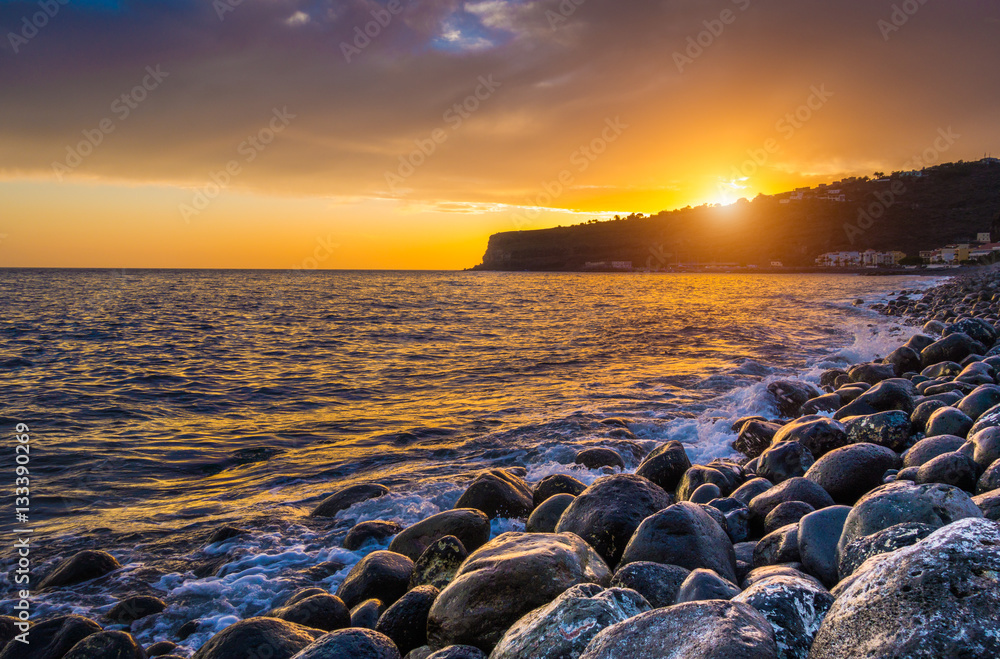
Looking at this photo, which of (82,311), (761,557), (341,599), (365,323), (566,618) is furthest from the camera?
(82,311)

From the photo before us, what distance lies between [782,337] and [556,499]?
61.5 ft

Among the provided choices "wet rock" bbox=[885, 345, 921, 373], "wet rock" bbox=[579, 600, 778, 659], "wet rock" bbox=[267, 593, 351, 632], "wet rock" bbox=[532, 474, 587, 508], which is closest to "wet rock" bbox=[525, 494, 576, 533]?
"wet rock" bbox=[532, 474, 587, 508]

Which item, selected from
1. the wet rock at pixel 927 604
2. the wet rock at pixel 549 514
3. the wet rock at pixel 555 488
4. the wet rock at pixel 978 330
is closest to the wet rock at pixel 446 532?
the wet rock at pixel 549 514

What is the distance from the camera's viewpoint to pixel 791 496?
4.70 metres

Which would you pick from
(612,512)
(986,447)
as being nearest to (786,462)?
(986,447)

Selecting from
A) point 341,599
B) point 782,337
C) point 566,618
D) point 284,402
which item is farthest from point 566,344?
point 566,618

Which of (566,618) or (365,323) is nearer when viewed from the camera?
(566,618)

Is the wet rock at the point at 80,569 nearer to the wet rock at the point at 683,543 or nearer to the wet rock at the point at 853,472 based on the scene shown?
the wet rock at the point at 683,543

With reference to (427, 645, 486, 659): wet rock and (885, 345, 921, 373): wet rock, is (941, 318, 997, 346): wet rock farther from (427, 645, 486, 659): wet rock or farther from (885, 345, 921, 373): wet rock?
(427, 645, 486, 659): wet rock

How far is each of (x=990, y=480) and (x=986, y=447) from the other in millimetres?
583

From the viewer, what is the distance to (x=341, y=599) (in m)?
4.36

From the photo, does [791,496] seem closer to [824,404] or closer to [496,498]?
[496,498]

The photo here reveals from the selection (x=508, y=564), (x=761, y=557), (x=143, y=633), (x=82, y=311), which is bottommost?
(x=143, y=633)

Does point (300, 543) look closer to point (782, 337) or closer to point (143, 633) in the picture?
point (143, 633)
